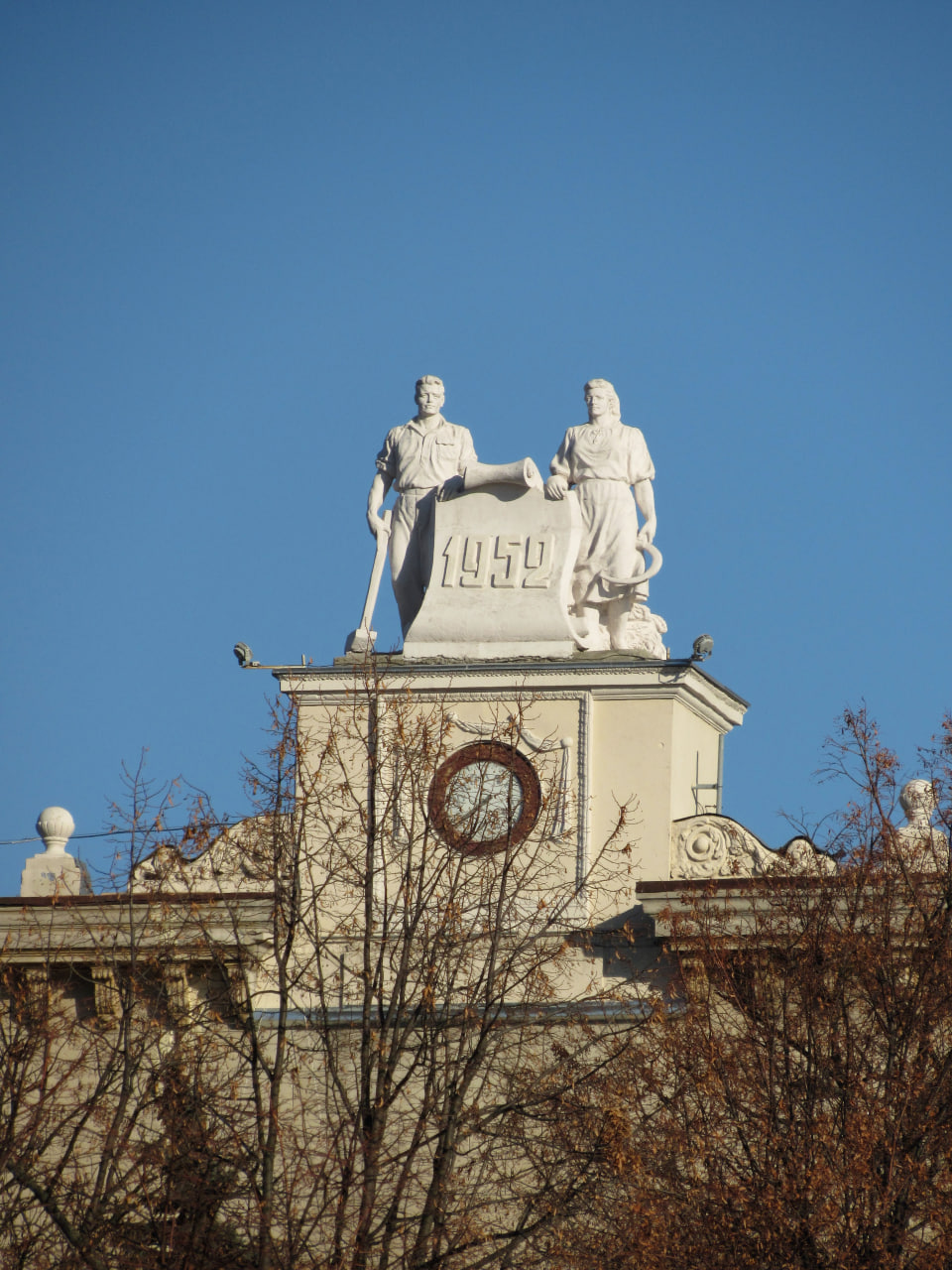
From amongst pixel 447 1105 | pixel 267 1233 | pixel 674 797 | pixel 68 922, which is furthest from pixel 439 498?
pixel 267 1233

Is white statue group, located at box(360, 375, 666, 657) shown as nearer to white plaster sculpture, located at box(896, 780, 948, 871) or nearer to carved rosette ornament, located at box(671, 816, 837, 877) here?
carved rosette ornament, located at box(671, 816, 837, 877)

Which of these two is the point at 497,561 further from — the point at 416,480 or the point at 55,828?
the point at 55,828

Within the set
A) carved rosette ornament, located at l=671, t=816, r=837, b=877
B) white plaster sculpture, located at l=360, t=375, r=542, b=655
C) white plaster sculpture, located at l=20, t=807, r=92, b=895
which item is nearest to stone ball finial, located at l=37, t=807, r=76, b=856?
white plaster sculpture, located at l=20, t=807, r=92, b=895

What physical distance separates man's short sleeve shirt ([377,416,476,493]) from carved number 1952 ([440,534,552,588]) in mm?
926

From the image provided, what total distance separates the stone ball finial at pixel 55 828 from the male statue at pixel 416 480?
13.8 ft

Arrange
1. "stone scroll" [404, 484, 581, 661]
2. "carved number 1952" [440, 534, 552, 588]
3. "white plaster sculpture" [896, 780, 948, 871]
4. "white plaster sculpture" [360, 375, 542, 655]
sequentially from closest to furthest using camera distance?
"white plaster sculpture" [896, 780, 948, 871]
"stone scroll" [404, 484, 581, 661]
"carved number 1952" [440, 534, 552, 588]
"white plaster sculpture" [360, 375, 542, 655]

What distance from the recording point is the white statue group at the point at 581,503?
1061 inches

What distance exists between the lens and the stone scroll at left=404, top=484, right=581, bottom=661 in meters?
26.7

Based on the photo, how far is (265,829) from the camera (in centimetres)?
2412

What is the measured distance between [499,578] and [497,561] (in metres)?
0.20

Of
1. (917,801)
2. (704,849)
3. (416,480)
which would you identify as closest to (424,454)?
(416,480)

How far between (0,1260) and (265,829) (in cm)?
460

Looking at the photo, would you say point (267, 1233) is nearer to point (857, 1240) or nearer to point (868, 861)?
point (857, 1240)

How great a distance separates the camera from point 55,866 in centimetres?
2706
